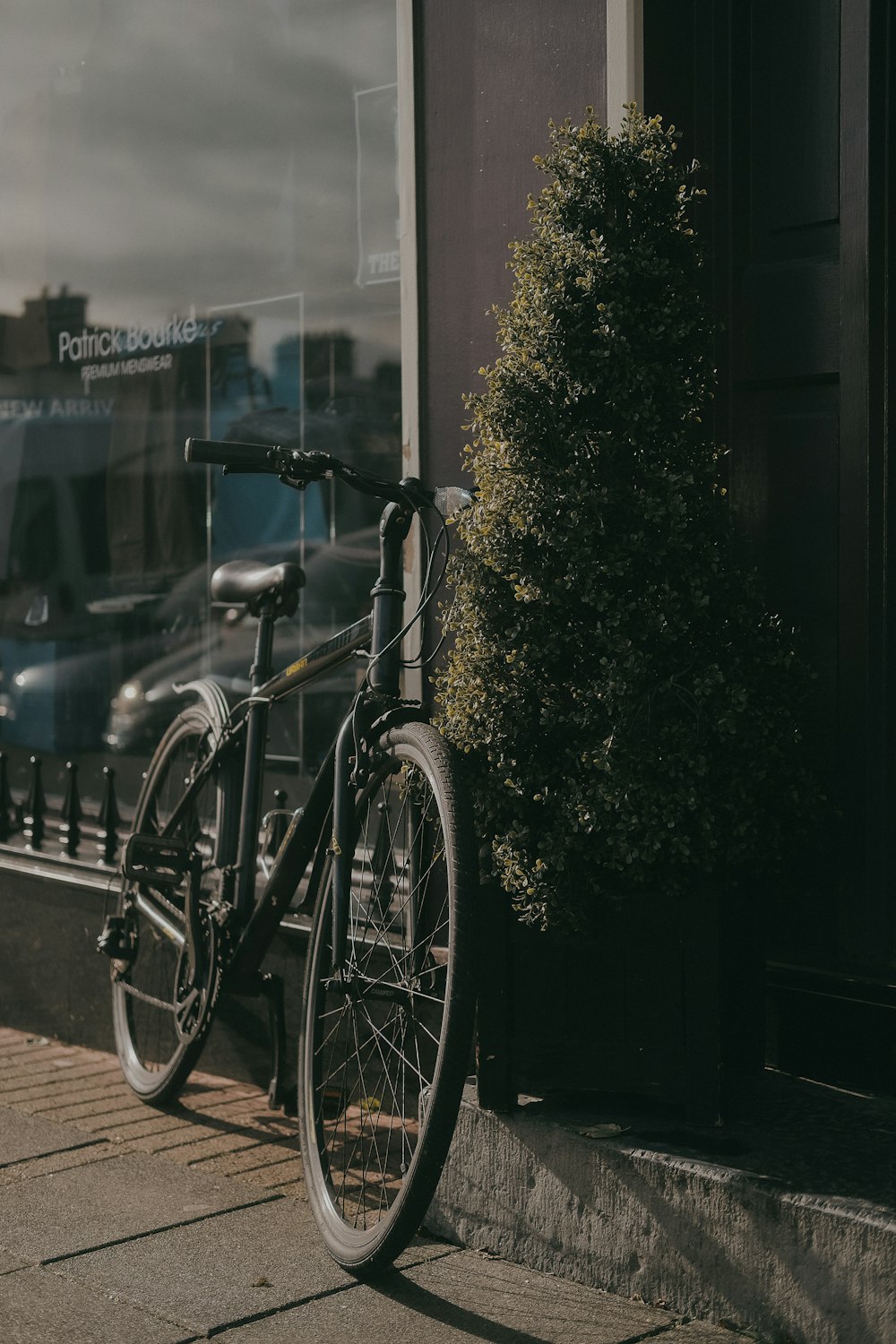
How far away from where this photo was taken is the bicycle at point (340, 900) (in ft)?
11.2

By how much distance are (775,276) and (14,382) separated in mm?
4207

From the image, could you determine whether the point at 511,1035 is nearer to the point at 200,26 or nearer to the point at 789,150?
the point at 789,150

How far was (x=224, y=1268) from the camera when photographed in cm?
361

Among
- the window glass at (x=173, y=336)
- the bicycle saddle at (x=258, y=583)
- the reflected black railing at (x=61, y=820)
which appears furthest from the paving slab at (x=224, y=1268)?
the reflected black railing at (x=61, y=820)

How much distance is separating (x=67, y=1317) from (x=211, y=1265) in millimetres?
388

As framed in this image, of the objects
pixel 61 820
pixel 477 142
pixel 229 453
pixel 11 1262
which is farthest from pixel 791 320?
pixel 61 820

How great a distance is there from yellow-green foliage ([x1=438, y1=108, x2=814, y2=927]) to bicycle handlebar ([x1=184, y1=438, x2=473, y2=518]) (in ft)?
0.59

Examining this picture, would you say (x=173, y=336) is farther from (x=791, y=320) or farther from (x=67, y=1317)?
(x=67, y=1317)

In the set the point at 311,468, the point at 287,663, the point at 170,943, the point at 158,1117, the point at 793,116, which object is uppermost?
the point at 793,116

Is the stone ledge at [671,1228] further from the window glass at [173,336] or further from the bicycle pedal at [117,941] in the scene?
the window glass at [173,336]

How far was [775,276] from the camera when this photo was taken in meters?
4.14

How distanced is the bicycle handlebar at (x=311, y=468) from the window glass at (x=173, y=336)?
1578 mm

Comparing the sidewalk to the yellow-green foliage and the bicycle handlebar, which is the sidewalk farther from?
the bicycle handlebar

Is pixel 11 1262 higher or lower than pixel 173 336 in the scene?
lower
